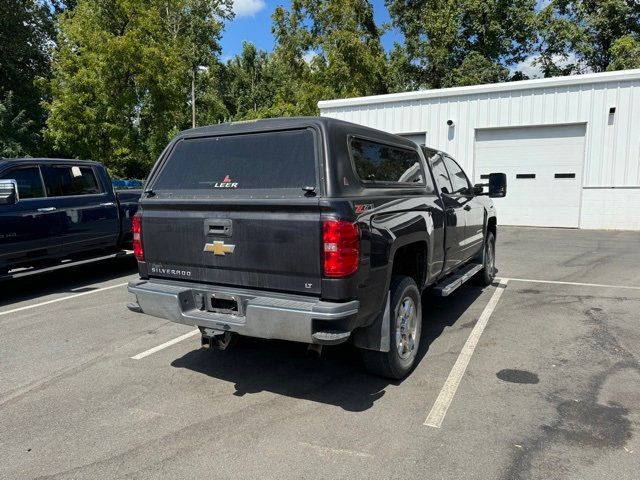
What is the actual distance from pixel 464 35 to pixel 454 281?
26.8 meters

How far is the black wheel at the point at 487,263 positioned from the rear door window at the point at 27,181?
6.84 m

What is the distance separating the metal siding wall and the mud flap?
1387 centimetres

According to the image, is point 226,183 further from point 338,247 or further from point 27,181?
point 27,181

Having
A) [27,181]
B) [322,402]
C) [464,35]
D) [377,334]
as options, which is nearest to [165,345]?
[322,402]

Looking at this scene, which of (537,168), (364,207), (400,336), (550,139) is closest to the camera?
(364,207)

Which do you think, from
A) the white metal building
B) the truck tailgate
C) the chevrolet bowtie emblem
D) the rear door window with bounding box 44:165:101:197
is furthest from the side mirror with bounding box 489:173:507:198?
the white metal building

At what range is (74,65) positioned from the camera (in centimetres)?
1869

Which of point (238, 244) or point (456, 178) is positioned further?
point (456, 178)

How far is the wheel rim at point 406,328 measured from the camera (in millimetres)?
3996

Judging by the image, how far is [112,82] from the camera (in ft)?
61.3

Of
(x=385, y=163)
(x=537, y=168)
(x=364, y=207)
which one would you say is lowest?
(x=364, y=207)

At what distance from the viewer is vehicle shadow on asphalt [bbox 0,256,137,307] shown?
750 cm

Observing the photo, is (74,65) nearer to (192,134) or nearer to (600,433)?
(192,134)

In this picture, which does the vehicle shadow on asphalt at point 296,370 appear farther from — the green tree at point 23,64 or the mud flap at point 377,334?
the green tree at point 23,64
